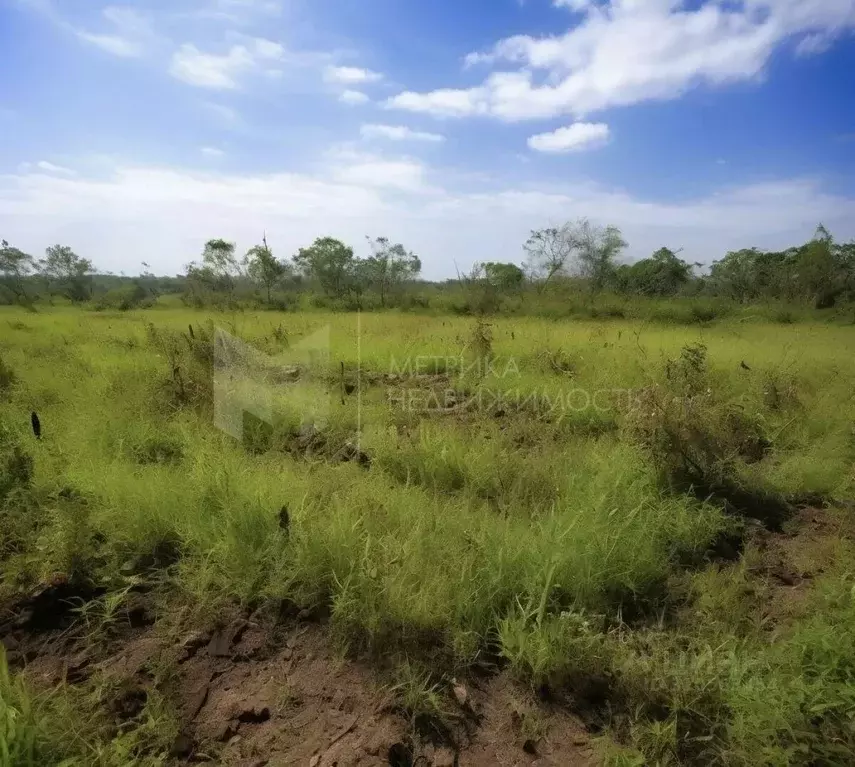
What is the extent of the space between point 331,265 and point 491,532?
A: 22.8 m

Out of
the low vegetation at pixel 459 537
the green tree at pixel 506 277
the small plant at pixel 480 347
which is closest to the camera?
the low vegetation at pixel 459 537

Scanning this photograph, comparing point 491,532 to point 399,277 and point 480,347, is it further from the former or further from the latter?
point 399,277

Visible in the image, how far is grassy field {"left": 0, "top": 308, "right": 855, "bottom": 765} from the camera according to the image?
213 centimetres

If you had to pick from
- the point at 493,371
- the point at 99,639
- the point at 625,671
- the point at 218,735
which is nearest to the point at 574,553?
the point at 625,671

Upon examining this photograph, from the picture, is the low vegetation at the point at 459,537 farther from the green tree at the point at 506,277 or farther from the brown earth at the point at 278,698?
the green tree at the point at 506,277

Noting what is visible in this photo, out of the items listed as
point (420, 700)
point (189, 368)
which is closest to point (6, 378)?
point (189, 368)

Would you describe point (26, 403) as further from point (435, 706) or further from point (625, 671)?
point (625, 671)

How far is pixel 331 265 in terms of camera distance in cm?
2425

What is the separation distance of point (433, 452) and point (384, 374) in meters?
2.84

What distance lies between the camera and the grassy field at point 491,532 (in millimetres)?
2127

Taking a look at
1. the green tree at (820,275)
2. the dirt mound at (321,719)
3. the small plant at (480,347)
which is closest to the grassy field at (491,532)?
the dirt mound at (321,719)

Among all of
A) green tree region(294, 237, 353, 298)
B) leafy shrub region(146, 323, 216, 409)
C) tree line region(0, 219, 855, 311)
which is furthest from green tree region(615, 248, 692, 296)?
leafy shrub region(146, 323, 216, 409)

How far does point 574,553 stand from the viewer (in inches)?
110

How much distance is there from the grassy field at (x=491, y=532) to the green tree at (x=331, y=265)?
729 inches
